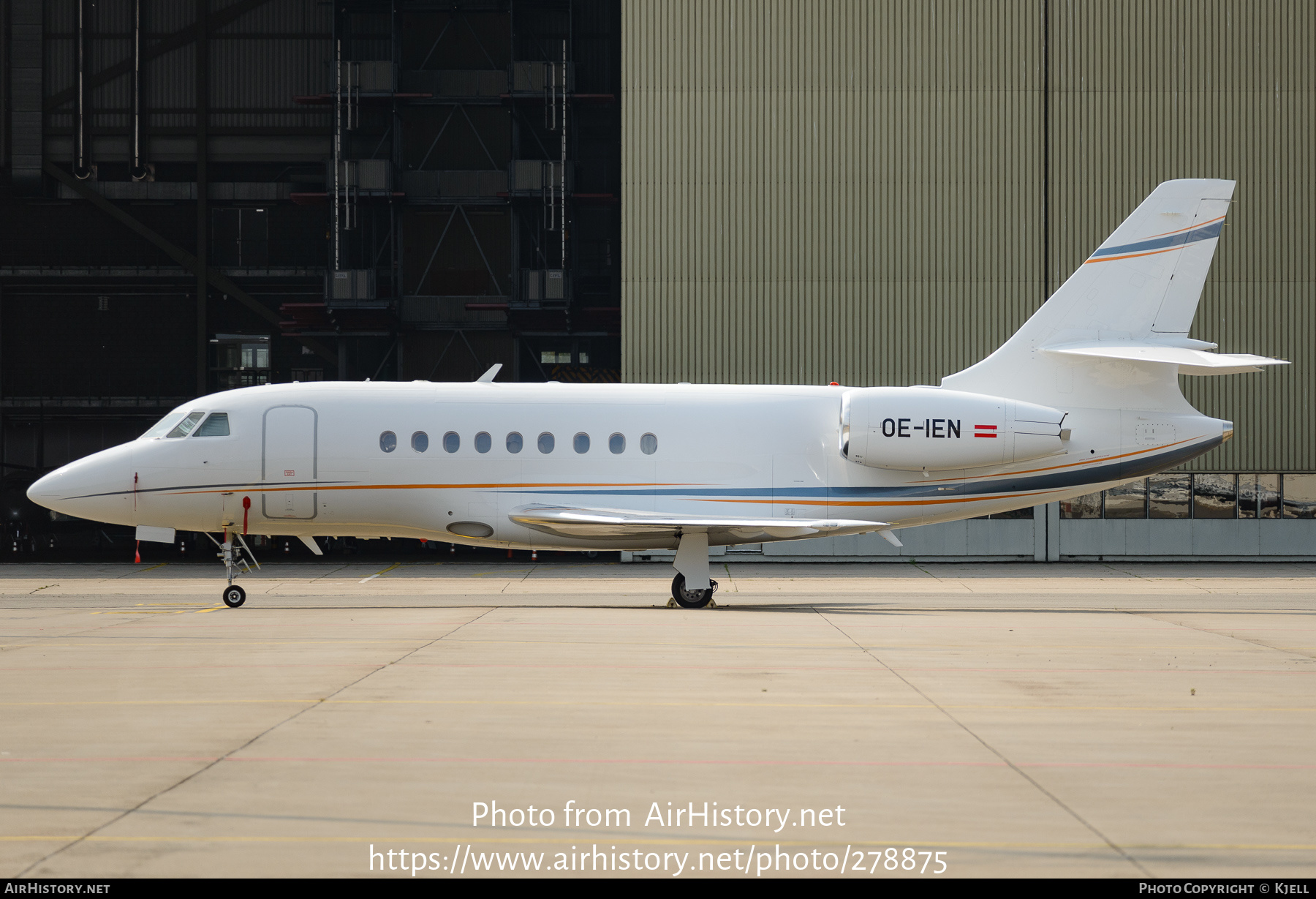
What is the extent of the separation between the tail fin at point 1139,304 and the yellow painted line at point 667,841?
14.5 meters

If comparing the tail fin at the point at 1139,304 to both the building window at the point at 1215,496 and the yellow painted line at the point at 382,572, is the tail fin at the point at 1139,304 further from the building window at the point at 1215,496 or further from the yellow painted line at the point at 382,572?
the yellow painted line at the point at 382,572

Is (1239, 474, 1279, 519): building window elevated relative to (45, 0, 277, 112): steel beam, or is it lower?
lower

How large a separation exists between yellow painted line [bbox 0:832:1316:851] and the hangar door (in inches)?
526

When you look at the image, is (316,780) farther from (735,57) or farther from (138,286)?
(138,286)

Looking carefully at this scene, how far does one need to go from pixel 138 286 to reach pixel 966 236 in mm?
26203

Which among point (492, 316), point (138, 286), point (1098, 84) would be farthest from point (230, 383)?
point (1098, 84)

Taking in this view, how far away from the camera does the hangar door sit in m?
18.6

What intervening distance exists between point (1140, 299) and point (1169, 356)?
1.12m

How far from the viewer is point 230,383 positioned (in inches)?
1529

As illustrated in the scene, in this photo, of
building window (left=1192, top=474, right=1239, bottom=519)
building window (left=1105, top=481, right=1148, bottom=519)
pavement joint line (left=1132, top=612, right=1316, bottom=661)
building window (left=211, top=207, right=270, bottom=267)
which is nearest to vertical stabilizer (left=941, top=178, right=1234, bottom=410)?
pavement joint line (left=1132, top=612, right=1316, bottom=661)

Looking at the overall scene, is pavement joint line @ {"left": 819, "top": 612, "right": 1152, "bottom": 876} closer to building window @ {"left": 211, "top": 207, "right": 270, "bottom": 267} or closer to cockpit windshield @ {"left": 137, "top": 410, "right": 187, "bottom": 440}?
cockpit windshield @ {"left": 137, "top": 410, "right": 187, "bottom": 440}

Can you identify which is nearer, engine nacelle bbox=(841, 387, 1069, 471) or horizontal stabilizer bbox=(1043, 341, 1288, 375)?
horizontal stabilizer bbox=(1043, 341, 1288, 375)

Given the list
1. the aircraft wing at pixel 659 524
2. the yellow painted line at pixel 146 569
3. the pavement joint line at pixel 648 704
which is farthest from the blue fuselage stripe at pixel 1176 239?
the yellow painted line at pixel 146 569

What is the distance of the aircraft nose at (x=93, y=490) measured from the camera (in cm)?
1838
